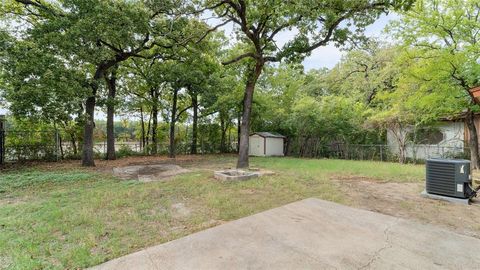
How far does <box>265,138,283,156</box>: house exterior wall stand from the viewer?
1423 centimetres

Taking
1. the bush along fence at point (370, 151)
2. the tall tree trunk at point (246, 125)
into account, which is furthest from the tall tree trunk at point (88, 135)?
the bush along fence at point (370, 151)

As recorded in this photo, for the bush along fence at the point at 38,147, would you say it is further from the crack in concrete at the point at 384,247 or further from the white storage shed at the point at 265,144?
the crack in concrete at the point at 384,247

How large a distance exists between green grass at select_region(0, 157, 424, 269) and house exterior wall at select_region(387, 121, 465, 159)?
5.95m

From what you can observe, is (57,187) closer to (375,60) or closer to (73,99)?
(73,99)

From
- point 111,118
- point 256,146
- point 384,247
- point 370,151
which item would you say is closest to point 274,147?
point 256,146

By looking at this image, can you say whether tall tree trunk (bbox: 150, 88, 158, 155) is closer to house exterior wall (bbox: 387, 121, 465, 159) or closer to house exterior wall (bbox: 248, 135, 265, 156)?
house exterior wall (bbox: 248, 135, 265, 156)

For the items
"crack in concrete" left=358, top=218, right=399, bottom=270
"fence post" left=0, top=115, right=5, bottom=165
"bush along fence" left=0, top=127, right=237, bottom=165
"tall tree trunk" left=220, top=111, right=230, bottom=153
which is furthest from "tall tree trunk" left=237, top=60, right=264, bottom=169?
"fence post" left=0, top=115, right=5, bottom=165

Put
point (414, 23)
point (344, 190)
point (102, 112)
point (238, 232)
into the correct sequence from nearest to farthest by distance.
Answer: point (238, 232) < point (344, 190) < point (414, 23) < point (102, 112)

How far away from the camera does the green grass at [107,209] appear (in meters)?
2.40

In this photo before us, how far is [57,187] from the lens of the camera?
209 inches

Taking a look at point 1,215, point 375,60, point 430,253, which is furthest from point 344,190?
point 375,60

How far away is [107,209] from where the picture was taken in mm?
3693

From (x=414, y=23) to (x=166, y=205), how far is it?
9.52 m

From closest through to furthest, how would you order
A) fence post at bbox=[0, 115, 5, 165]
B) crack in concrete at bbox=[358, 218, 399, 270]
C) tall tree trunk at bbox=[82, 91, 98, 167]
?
crack in concrete at bbox=[358, 218, 399, 270]
tall tree trunk at bbox=[82, 91, 98, 167]
fence post at bbox=[0, 115, 5, 165]
